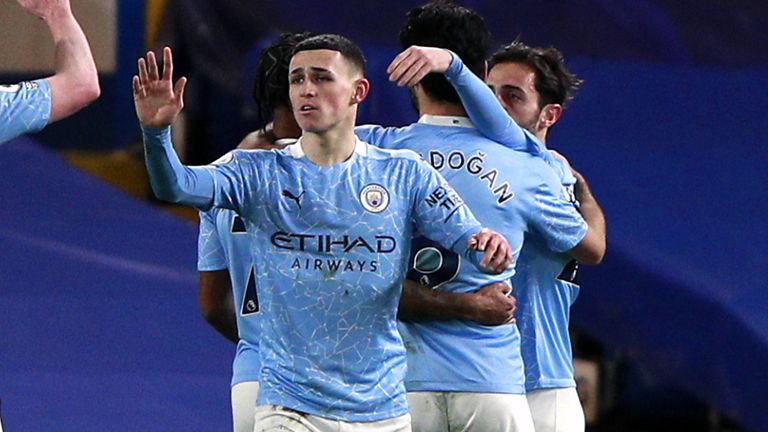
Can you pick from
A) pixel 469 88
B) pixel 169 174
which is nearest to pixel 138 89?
pixel 169 174

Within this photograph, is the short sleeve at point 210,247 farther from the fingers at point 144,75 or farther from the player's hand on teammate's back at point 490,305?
the fingers at point 144,75

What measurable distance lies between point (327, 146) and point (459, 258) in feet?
1.75

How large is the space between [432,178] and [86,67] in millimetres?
801

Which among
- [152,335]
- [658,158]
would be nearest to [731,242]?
[658,158]

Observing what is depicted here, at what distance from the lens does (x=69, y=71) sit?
151 inches

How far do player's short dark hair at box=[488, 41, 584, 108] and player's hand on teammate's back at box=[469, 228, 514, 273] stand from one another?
39.2 inches

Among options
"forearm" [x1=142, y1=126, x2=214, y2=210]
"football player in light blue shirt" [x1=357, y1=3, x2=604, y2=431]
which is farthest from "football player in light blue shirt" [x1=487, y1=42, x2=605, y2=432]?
"forearm" [x1=142, y1=126, x2=214, y2=210]

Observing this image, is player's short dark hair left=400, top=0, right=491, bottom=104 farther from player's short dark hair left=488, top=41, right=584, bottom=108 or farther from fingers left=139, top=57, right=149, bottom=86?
fingers left=139, top=57, right=149, bottom=86

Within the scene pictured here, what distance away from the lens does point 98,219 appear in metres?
8.16

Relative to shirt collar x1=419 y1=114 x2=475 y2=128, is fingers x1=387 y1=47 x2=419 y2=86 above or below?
above

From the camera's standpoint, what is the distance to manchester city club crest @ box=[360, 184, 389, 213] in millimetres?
3818

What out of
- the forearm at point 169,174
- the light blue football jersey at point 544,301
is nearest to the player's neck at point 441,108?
the light blue football jersey at point 544,301

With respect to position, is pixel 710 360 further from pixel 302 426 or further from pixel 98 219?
pixel 98 219

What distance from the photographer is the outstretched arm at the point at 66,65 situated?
12.6 feet
